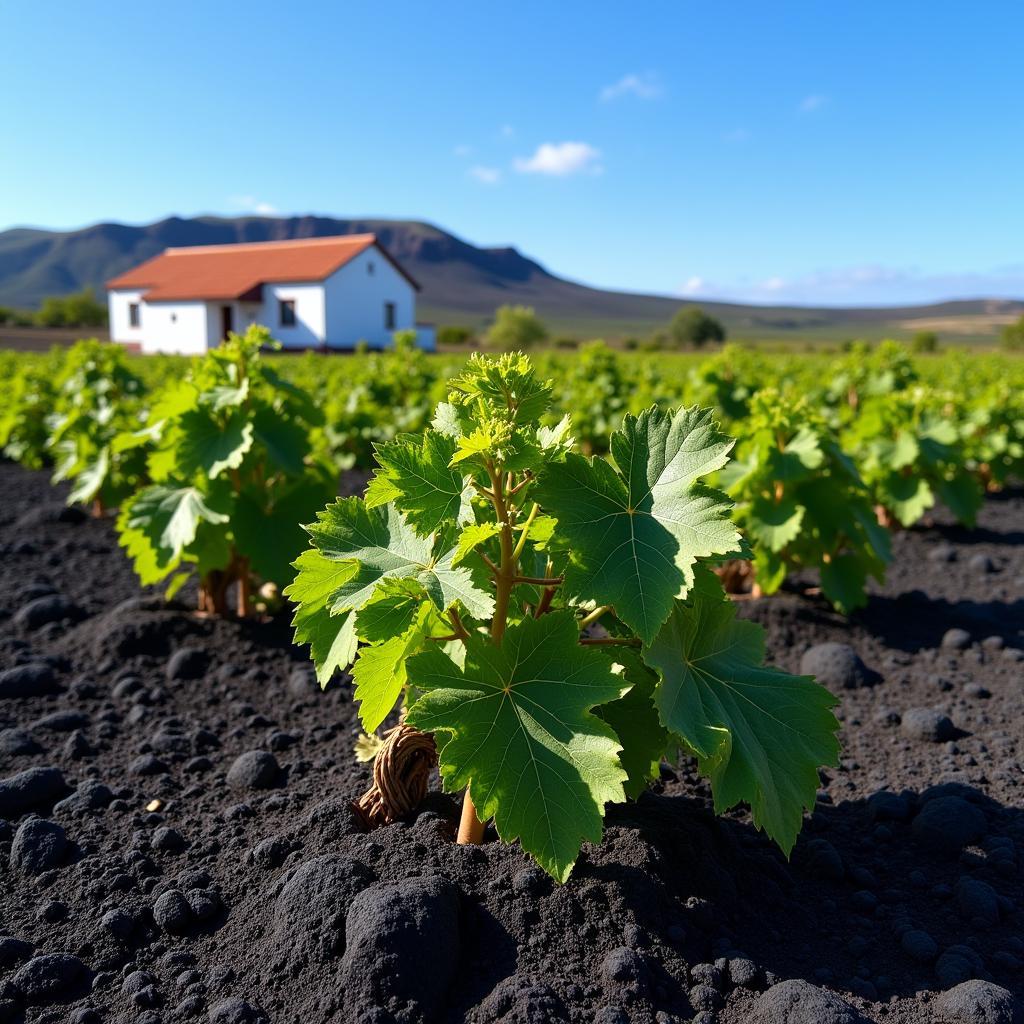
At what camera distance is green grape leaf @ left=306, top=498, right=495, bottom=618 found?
2.00 m

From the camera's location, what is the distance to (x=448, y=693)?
1991mm

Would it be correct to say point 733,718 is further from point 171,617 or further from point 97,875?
point 171,617

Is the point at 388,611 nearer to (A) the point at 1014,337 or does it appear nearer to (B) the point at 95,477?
(B) the point at 95,477

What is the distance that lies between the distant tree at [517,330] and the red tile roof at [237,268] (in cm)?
999

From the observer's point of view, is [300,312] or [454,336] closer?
[300,312]

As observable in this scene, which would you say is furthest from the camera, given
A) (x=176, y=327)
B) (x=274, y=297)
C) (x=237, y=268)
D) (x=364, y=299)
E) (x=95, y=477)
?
(x=237, y=268)

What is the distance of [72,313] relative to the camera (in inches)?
2410

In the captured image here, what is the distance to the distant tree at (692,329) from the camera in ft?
235

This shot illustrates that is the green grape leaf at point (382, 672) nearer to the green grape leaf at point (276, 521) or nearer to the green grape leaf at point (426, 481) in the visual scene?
the green grape leaf at point (426, 481)

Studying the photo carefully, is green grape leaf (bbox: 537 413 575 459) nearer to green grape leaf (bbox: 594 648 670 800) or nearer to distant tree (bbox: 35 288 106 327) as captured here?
green grape leaf (bbox: 594 648 670 800)

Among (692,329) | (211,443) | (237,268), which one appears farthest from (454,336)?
(211,443)

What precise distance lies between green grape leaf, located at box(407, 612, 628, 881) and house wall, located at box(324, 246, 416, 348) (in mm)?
37624

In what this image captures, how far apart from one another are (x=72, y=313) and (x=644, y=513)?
67506 mm

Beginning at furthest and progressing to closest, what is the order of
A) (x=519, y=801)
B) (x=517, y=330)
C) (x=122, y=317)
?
(x=517, y=330) → (x=122, y=317) → (x=519, y=801)
